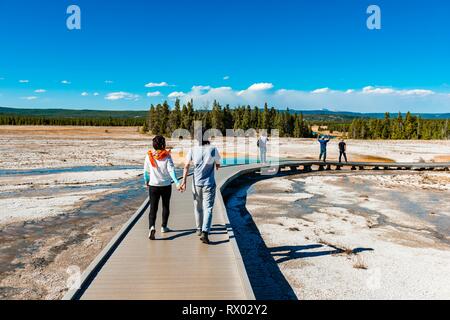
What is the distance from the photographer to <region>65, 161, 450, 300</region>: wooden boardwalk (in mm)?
4770

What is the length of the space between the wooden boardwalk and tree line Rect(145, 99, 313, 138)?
225ft

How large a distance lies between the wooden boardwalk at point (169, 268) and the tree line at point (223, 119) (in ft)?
225

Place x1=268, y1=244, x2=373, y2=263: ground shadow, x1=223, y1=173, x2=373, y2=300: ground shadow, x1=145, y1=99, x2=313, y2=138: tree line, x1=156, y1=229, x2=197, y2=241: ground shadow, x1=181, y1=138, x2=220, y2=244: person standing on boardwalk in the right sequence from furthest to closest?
x1=145, y1=99, x2=313, y2=138: tree line → x1=268, y1=244, x2=373, y2=263: ground shadow → x1=156, y1=229, x2=197, y2=241: ground shadow → x1=223, y1=173, x2=373, y2=300: ground shadow → x1=181, y1=138, x2=220, y2=244: person standing on boardwalk

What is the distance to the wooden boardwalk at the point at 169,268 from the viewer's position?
477cm

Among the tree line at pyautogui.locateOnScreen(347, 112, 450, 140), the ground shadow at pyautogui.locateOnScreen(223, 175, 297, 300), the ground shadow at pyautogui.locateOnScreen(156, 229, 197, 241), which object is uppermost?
the tree line at pyautogui.locateOnScreen(347, 112, 450, 140)

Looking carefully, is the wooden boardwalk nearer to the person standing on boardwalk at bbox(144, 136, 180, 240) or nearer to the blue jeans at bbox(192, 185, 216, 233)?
the blue jeans at bbox(192, 185, 216, 233)

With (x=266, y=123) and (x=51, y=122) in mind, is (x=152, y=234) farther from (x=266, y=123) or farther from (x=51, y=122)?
(x=51, y=122)

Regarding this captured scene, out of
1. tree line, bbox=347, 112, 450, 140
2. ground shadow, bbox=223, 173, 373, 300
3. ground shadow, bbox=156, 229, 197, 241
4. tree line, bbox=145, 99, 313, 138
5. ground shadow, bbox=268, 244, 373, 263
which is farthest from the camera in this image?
tree line, bbox=347, 112, 450, 140

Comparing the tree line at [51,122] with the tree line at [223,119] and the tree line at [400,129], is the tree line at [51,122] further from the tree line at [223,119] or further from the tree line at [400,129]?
the tree line at [400,129]

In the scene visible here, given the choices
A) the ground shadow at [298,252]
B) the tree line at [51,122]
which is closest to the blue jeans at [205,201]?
the ground shadow at [298,252]

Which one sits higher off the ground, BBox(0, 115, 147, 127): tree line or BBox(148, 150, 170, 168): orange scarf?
BBox(0, 115, 147, 127): tree line

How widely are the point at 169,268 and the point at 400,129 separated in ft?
303

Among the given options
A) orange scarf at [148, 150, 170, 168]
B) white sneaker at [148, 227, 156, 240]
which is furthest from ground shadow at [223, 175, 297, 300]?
orange scarf at [148, 150, 170, 168]
